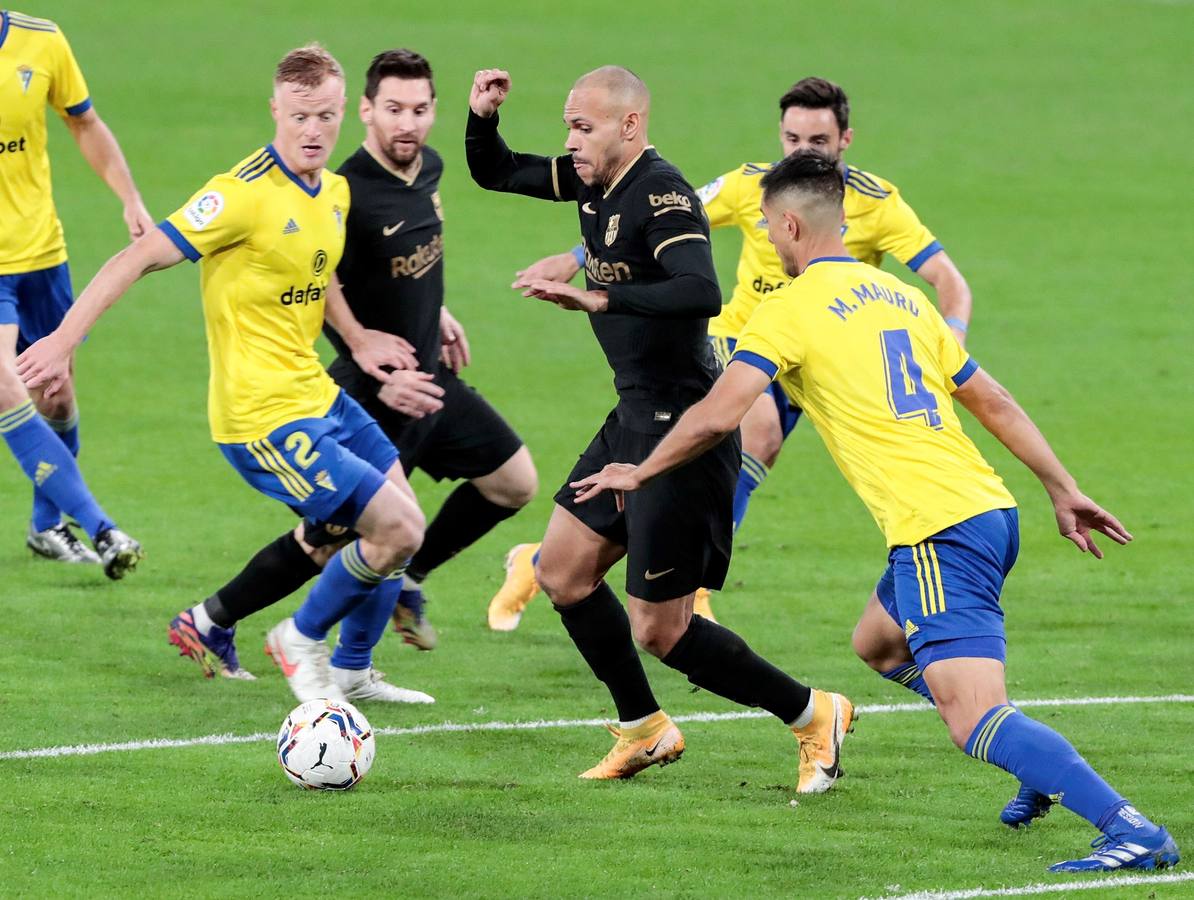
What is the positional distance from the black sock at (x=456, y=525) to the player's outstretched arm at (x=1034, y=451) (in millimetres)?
3373

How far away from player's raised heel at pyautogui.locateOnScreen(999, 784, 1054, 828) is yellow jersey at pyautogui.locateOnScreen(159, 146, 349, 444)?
315cm

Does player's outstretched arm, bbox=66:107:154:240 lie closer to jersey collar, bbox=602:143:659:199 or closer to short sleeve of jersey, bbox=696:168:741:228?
short sleeve of jersey, bbox=696:168:741:228

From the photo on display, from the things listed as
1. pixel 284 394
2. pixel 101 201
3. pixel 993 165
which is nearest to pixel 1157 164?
pixel 993 165

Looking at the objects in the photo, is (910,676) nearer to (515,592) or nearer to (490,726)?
(490,726)

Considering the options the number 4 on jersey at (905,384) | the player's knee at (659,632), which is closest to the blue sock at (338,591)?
the player's knee at (659,632)

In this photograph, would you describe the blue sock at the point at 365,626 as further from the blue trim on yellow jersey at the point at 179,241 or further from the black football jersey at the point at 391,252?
the blue trim on yellow jersey at the point at 179,241

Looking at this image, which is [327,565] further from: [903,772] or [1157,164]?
[1157,164]

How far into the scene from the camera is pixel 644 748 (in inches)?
277

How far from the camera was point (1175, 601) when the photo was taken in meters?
10.4

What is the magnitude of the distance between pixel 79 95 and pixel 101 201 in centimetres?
1435

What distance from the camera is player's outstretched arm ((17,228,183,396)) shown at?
698cm

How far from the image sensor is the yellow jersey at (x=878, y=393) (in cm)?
610

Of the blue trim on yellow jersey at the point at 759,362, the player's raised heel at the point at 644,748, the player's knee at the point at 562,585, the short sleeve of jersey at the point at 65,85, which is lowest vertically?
the player's raised heel at the point at 644,748

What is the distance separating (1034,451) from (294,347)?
122 inches
